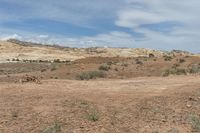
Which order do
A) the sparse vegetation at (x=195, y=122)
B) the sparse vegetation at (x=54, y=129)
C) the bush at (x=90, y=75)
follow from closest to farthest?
the sparse vegetation at (x=54, y=129), the sparse vegetation at (x=195, y=122), the bush at (x=90, y=75)

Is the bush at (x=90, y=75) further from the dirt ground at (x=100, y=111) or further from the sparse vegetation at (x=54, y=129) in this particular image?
the sparse vegetation at (x=54, y=129)

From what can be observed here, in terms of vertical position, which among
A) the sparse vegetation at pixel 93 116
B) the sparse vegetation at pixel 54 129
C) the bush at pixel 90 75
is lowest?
the sparse vegetation at pixel 54 129

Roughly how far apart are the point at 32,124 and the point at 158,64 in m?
26.3

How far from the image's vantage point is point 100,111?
14180mm

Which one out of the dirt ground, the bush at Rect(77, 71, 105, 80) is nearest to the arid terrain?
the dirt ground

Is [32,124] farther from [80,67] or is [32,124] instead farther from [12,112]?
[80,67]

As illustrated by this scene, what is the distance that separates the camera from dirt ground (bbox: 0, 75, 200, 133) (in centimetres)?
1294

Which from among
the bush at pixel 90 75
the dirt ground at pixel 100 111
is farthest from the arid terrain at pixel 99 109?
the bush at pixel 90 75

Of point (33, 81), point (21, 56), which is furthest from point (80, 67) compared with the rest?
point (21, 56)

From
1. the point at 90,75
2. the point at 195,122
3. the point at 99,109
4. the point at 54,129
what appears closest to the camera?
the point at 54,129

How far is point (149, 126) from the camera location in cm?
1315

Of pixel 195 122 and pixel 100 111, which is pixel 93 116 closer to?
pixel 100 111

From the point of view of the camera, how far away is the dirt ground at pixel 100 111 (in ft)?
42.4

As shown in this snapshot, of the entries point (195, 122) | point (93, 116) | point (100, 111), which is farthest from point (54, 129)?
point (195, 122)
